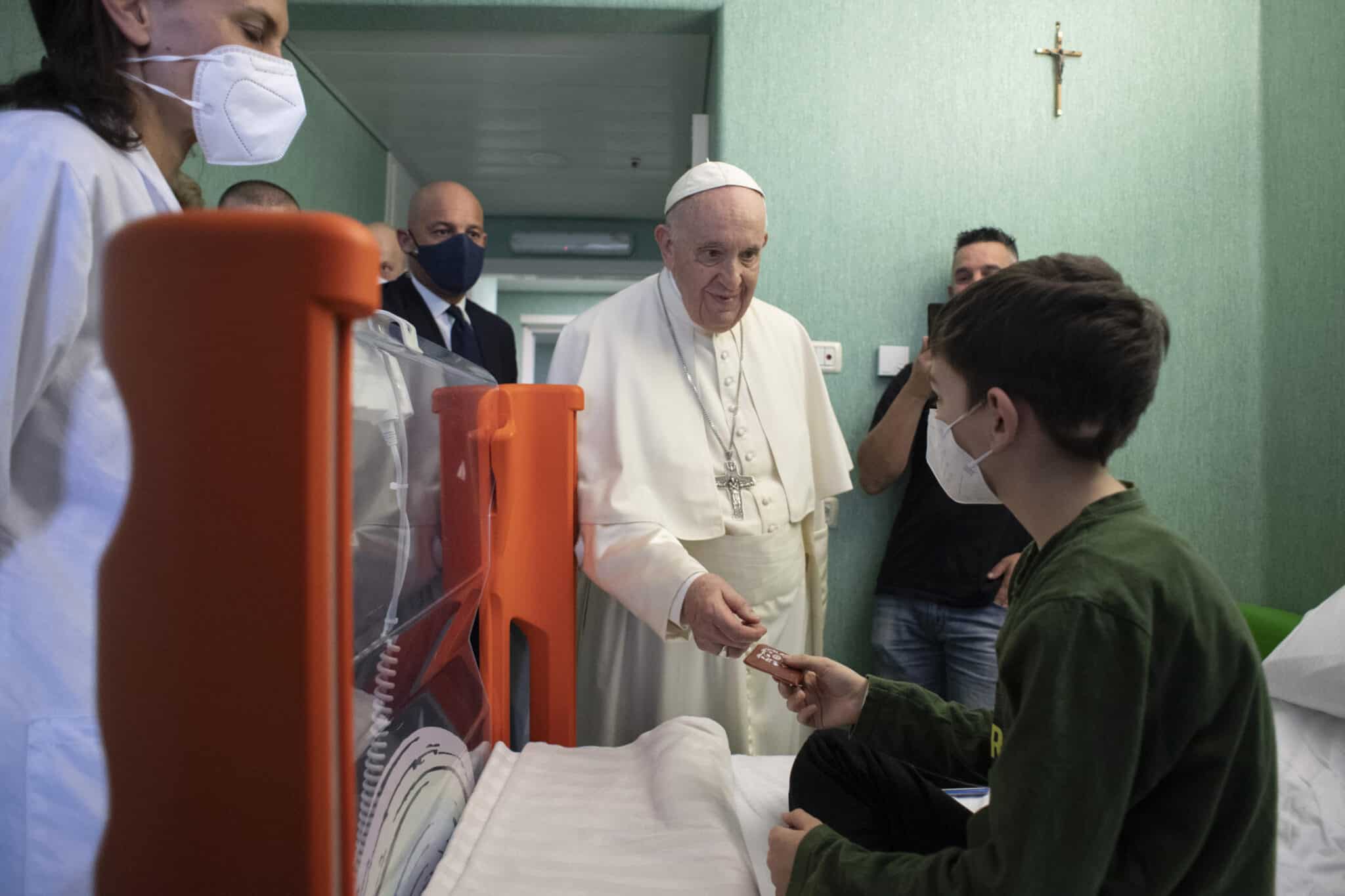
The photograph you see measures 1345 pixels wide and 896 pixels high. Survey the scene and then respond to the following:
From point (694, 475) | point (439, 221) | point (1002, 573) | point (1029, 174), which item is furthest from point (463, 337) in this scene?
point (1029, 174)

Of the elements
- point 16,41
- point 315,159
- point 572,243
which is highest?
point 572,243

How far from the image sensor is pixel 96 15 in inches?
40.1

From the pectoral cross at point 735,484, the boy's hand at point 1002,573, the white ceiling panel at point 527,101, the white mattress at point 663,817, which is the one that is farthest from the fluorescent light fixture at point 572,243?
the white mattress at point 663,817

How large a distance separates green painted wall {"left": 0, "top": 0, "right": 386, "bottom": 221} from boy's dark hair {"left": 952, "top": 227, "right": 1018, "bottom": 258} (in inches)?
99.2

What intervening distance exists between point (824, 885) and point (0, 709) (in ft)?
2.65

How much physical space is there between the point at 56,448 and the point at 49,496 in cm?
4

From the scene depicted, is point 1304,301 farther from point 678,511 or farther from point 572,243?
point 572,243

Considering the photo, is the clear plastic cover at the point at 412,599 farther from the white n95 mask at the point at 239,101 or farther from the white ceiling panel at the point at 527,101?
the white ceiling panel at the point at 527,101

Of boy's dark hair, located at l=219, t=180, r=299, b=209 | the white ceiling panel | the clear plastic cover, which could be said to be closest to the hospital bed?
the clear plastic cover

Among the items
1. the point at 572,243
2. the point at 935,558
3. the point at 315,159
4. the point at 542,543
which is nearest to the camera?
the point at 542,543

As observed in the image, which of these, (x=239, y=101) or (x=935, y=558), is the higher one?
(x=239, y=101)

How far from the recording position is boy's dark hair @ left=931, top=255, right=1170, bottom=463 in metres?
0.97

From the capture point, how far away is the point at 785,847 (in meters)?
1.03

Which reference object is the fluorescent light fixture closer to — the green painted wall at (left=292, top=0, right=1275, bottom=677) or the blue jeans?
the green painted wall at (left=292, top=0, right=1275, bottom=677)
